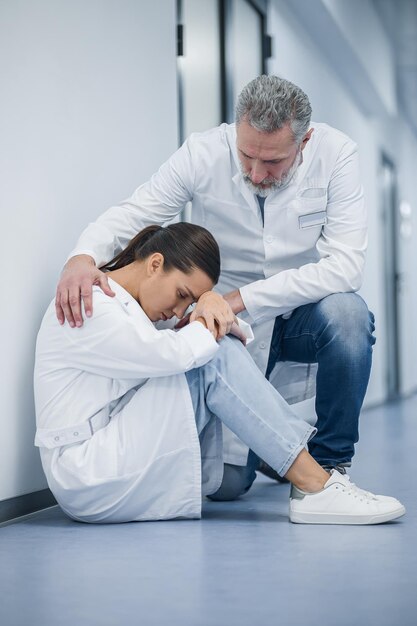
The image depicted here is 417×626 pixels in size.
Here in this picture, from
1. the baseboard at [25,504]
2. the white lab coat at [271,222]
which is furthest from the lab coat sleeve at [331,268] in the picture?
the baseboard at [25,504]

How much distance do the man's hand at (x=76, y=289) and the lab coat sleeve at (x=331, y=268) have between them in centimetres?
47

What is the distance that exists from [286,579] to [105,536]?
0.54 m

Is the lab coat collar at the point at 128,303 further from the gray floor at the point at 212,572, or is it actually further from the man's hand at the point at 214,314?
the gray floor at the point at 212,572

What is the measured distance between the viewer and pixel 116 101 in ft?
9.04

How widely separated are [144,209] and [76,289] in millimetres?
532

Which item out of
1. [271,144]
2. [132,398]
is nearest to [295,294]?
[271,144]

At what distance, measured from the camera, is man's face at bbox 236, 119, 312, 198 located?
2.24 metres

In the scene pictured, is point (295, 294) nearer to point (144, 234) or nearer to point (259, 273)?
point (259, 273)

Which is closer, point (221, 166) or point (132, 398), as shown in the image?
point (132, 398)

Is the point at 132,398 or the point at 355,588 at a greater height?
the point at 132,398

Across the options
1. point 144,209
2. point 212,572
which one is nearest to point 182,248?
point 144,209

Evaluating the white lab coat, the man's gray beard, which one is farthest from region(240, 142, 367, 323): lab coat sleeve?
the man's gray beard

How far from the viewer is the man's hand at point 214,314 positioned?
6.59ft

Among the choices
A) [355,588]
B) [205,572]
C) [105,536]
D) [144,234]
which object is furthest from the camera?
[144,234]
